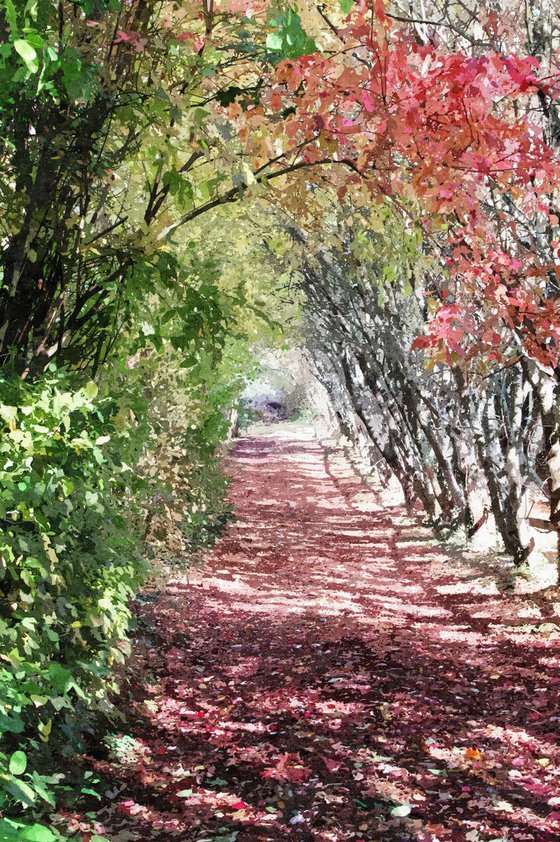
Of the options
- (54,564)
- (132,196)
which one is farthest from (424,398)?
(54,564)

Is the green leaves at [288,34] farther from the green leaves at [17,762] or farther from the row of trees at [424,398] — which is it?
the green leaves at [17,762]

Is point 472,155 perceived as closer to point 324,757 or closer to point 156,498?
point 324,757

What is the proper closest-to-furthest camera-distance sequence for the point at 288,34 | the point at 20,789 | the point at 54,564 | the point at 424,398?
the point at 20,789 → the point at 288,34 → the point at 54,564 → the point at 424,398

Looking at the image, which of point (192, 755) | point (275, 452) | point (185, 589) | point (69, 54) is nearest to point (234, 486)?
point (185, 589)

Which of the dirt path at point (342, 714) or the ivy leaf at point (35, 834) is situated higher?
the ivy leaf at point (35, 834)

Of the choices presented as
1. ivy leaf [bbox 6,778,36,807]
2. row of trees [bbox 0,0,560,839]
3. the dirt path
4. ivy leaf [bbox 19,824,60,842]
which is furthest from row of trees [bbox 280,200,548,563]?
ivy leaf [bbox 19,824,60,842]

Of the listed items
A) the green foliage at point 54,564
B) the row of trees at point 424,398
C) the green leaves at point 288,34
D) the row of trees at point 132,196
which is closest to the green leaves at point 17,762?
the row of trees at point 132,196

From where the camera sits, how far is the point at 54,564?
197 inches

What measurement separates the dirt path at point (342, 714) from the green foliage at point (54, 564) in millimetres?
969

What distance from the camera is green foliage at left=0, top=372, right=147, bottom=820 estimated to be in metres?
4.33

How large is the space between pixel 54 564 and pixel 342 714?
3815mm

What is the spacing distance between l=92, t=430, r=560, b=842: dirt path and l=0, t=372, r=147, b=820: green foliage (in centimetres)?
97

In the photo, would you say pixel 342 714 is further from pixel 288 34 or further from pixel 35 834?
pixel 288 34

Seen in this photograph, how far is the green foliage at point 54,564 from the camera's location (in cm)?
433
